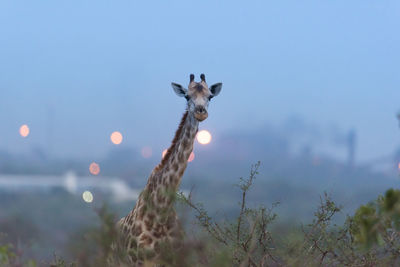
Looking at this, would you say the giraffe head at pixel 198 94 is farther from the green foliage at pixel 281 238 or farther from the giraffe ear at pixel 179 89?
the green foliage at pixel 281 238

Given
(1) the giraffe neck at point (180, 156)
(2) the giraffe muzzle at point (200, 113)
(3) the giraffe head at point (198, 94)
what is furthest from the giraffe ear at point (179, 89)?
(2) the giraffe muzzle at point (200, 113)

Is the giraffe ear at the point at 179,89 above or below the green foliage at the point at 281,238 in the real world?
above

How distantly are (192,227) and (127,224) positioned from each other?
947 mm

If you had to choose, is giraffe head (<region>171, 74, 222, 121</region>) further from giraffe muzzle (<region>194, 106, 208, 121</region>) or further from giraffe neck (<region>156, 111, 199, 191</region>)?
giraffe neck (<region>156, 111, 199, 191</region>)

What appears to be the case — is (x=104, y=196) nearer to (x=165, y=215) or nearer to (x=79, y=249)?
(x=79, y=249)

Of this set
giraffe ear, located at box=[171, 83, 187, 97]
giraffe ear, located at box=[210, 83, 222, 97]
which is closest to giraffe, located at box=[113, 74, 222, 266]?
giraffe ear, located at box=[171, 83, 187, 97]

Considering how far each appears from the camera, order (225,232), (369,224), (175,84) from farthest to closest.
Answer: (175,84), (225,232), (369,224)

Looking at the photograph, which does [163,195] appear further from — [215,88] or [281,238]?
[215,88]

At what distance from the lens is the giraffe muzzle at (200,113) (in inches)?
280

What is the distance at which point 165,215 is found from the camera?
6.85 metres

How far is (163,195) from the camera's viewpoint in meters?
7.02

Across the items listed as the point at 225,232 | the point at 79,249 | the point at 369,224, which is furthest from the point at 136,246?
the point at 369,224

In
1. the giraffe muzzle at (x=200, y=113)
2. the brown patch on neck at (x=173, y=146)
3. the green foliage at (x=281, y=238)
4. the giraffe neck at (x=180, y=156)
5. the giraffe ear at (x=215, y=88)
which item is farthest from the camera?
the giraffe ear at (x=215, y=88)

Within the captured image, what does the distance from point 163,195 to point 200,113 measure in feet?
3.76
